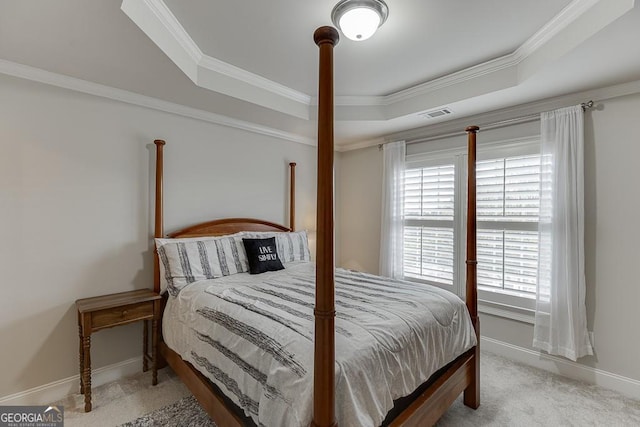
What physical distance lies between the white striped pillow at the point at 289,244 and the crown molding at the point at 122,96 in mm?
1208

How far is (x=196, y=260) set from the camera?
2471mm

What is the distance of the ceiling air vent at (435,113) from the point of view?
2967 millimetres

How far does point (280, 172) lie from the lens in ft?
12.3

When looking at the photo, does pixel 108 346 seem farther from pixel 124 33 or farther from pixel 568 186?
pixel 568 186

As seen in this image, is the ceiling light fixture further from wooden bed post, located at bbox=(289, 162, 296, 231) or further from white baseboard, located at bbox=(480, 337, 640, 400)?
white baseboard, located at bbox=(480, 337, 640, 400)

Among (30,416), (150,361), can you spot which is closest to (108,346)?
(150,361)

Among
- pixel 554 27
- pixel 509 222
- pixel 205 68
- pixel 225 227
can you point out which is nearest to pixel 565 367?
pixel 509 222

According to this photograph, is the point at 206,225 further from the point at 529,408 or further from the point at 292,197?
the point at 529,408

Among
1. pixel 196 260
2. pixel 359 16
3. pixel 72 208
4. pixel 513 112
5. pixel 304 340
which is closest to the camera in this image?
pixel 304 340

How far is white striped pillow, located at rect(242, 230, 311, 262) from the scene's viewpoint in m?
3.15

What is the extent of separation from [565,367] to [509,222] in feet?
4.27

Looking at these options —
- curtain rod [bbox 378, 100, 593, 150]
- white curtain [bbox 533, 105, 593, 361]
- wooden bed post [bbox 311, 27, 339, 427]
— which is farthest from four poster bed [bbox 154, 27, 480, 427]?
curtain rod [bbox 378, 100, 593, 150]

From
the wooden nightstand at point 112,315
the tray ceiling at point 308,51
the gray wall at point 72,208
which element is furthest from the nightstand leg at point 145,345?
the tray ceiling at point 308,51

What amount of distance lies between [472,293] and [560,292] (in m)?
0.98
